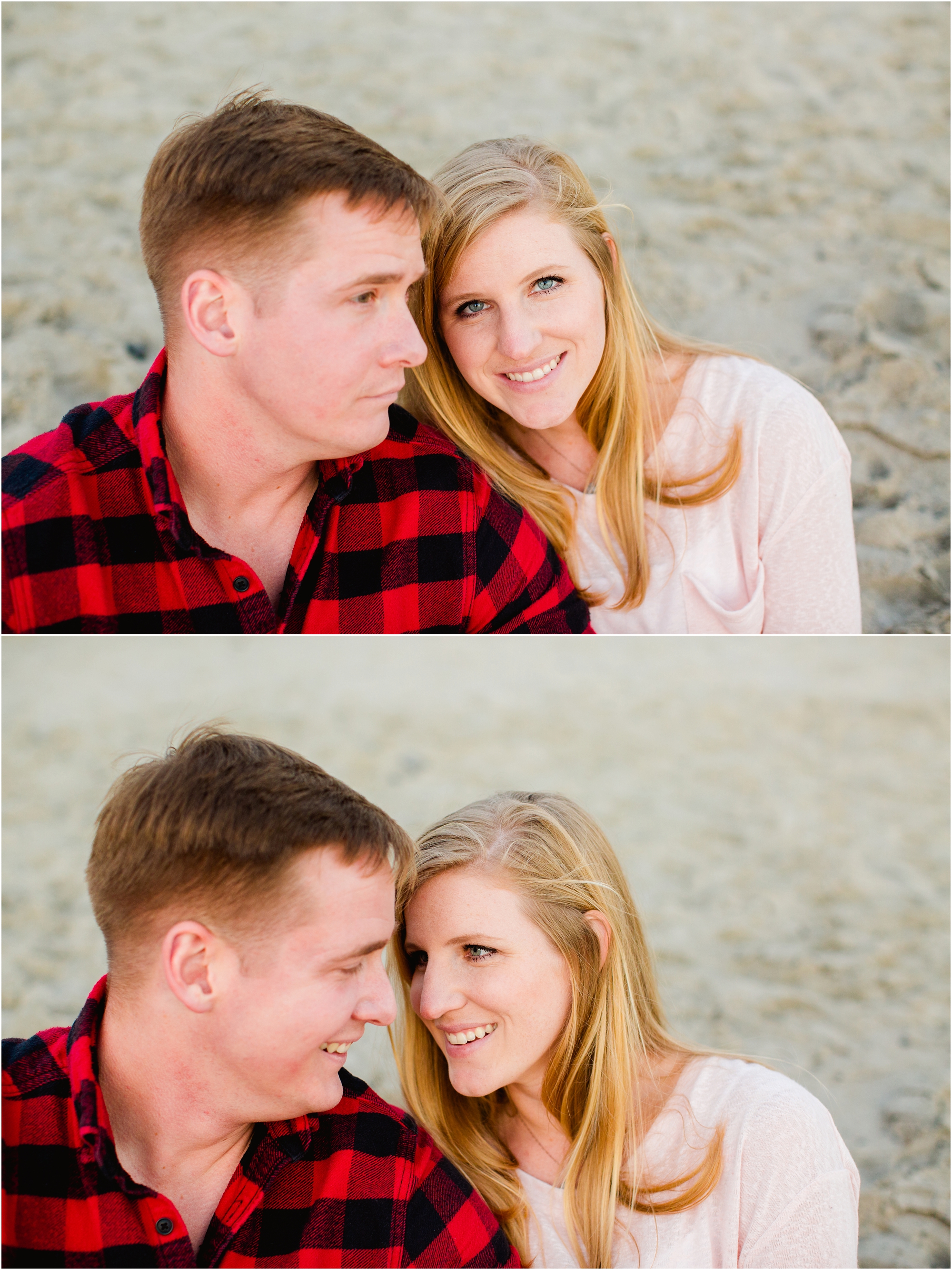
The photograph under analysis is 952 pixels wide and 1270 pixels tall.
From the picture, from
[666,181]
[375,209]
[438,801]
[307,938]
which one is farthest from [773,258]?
[307,938]

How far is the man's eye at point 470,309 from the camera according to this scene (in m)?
1.94

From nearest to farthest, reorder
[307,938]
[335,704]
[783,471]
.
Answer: [307,938]
[783,471]
[335,704]

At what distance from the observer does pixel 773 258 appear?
354 centimetres

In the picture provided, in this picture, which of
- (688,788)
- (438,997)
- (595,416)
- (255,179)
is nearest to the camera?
(255,179)

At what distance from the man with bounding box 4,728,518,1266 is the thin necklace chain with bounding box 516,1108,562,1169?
0.71 ft

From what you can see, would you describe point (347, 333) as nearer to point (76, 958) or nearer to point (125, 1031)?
point (125, 1031)

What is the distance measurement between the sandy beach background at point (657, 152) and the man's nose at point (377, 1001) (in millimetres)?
1832

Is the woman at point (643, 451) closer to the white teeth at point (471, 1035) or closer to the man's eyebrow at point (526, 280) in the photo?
the man's eyebrow at point (526, 280)

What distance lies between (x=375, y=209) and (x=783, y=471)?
88cm

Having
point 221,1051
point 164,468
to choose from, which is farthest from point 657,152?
point 221,1051

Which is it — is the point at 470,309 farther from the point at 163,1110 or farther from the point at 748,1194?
the point at 748,1194

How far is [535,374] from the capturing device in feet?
6.48

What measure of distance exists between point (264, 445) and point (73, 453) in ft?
0.92

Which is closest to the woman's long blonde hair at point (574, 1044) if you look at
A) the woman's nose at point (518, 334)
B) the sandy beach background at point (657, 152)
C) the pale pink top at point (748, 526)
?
the pale pink top at point (748, 526)
